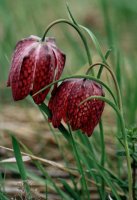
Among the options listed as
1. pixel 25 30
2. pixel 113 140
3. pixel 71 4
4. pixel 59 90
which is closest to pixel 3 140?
pixel 113 140

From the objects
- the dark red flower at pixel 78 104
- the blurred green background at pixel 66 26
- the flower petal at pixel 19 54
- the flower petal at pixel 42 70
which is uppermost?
the flower petal at pixel 19 54

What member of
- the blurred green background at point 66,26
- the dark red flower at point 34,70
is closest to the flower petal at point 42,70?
the dark red flower at point 34,70

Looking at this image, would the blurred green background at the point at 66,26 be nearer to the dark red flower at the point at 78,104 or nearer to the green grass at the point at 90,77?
the green grass at the point at 90,77

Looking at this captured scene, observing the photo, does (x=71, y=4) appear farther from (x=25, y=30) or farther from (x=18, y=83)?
(x=18, y=83)

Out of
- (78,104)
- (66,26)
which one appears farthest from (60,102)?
(66,26)

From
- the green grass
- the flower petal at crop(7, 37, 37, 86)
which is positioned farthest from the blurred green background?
the flower petal at crop(7, 37, 37, 86)

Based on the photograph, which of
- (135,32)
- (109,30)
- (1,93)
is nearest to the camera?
(109,30)
